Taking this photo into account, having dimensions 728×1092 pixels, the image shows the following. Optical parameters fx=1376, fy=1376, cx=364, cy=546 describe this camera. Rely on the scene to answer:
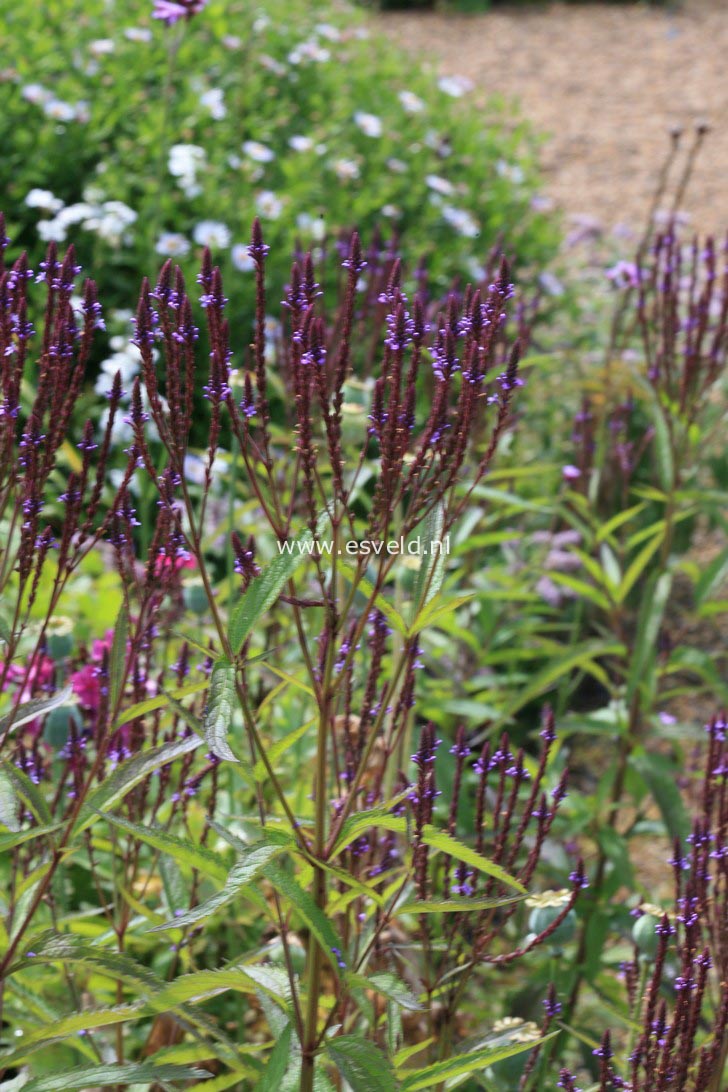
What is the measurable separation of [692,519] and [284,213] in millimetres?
1781

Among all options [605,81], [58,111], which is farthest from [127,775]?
[605,81]

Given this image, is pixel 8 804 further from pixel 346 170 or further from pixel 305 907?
pixel 346 170

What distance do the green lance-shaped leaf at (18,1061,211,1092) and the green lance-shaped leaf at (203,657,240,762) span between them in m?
0.36

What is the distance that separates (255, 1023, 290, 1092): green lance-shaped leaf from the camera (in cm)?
139

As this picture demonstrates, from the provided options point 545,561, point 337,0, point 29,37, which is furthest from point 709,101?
point 545,561

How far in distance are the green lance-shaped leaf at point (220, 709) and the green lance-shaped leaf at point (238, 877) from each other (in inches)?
3.6

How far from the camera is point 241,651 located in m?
1.43

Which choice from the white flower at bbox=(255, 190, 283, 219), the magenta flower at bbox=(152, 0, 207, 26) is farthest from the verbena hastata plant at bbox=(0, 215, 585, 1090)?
the white flower at bbox=(255, 190, 283, 219)

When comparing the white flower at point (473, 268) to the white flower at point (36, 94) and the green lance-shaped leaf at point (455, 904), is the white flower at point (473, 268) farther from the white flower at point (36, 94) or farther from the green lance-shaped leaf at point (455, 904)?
the green lance-shaped leaf at point (455, 904)

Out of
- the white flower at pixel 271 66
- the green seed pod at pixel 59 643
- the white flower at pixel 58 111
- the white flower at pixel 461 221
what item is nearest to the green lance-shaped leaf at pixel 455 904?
the green seed pod at pixel 59 643

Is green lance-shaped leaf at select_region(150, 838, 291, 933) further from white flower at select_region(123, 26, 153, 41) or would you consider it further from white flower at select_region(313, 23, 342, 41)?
white flower at select_region(313, 23, 342, 41)

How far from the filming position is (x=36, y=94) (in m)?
4.79

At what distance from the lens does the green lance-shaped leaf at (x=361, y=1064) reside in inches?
53.7

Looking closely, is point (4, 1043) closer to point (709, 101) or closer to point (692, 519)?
point (692, 519)
